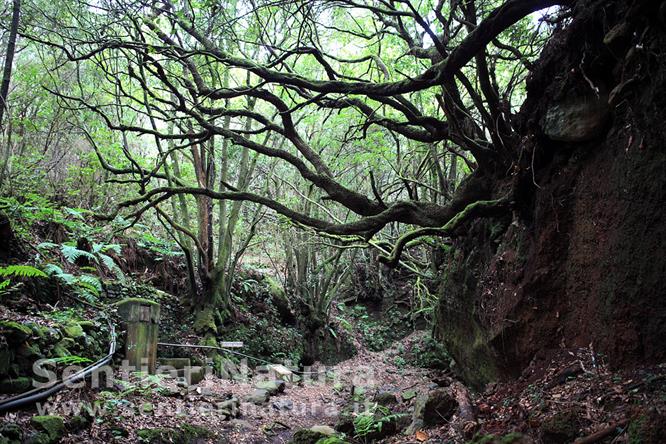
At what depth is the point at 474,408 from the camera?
14.2 ft

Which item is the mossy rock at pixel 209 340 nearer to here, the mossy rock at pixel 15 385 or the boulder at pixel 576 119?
the mossy rock at pixel 15 385

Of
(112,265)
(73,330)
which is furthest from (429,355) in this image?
(73,330)

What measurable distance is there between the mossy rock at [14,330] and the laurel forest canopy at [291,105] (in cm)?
233

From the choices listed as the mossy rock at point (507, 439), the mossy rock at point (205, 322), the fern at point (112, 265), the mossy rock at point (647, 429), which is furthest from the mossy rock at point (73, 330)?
the mossy rock at point (647, 429)

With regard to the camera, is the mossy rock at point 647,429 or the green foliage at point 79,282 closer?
the mossy rock at point 647,429

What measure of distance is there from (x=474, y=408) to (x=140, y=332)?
4.87m

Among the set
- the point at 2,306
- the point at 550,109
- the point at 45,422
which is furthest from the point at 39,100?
the point at 550,109

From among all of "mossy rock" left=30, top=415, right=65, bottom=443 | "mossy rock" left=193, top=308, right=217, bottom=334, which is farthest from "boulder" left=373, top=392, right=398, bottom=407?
"mossy rock" left=30, top=415, right=65, bottom=443

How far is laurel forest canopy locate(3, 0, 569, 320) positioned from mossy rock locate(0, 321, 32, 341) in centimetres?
233

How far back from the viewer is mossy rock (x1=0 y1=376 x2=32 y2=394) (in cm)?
392

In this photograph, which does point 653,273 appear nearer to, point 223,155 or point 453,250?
point 453,250

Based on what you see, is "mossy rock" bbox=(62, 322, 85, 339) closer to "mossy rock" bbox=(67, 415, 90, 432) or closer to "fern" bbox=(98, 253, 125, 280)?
"mossy rock" bbox=(67, 415, 90, 432)

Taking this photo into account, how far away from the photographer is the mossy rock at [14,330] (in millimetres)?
4152

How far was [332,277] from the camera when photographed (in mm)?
12781
